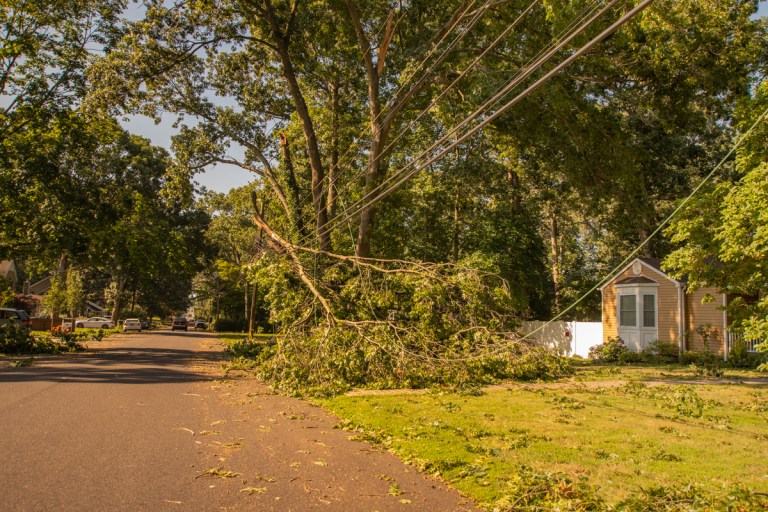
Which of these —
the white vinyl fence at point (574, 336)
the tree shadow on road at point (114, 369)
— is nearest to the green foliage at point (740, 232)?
the tree shadow on road at point (114, 369)

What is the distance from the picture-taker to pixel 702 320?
71.4ft

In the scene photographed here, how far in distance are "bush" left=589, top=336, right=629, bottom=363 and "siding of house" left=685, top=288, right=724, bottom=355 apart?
2.42 m

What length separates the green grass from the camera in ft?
19.5

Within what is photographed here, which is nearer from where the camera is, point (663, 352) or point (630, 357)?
point (663, 352)

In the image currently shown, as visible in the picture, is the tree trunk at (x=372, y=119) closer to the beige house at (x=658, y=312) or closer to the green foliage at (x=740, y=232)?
the green foliage at (x=740, y=232)

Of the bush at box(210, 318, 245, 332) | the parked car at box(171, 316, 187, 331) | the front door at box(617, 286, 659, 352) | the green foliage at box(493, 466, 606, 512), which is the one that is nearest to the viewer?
the green foliage at box(493, 466, 606, 512)

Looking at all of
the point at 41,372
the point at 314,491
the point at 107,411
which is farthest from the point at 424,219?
the point at 314,491

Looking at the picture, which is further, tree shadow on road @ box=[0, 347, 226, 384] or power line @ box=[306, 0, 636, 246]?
tree shadow on road @ box=[0, 347, 226, 384]

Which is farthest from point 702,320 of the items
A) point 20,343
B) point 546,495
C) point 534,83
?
point 20,343

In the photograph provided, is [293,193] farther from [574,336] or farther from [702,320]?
[702,320]

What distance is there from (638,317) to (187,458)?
70.6 ft

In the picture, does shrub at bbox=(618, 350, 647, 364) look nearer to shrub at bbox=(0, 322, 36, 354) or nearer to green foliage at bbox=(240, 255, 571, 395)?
green foliage at bbox=(240, 255, 571, 395)

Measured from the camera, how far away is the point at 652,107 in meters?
15.4

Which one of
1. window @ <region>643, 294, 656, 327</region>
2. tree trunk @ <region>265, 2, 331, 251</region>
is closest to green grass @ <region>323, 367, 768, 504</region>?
tree trunk @ <region>265, 2, 331, 251</region>
